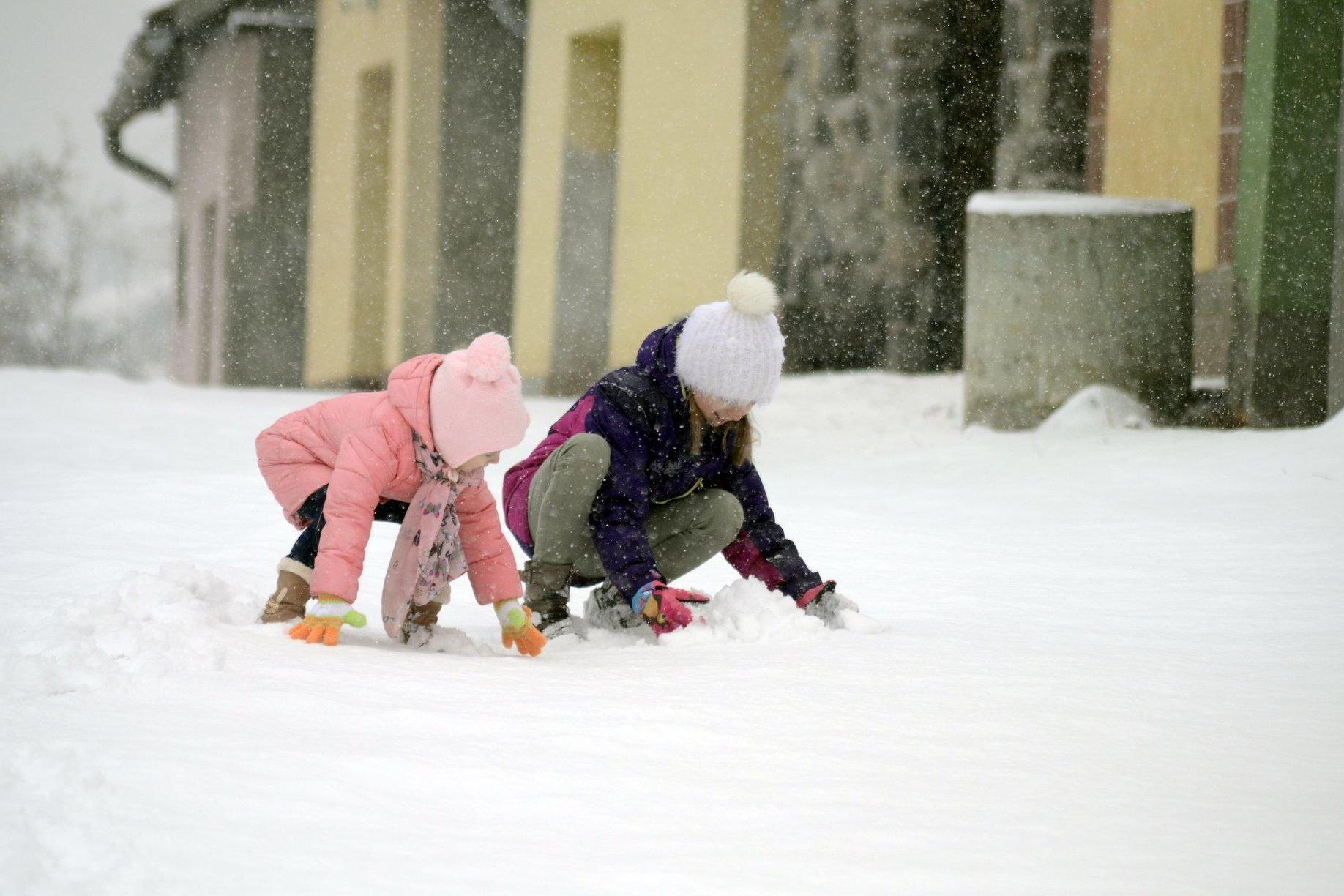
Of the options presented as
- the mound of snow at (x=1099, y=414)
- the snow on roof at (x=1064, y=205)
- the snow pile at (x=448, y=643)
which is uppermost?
the snow on roof at (x=1064, y=205)

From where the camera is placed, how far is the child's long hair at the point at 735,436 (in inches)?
113

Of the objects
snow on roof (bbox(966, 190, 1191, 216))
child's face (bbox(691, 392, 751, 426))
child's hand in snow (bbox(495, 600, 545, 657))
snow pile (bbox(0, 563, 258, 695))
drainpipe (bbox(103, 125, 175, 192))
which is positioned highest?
drainpipe (bbox(103, 125, 175, 192))

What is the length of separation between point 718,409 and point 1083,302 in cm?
354

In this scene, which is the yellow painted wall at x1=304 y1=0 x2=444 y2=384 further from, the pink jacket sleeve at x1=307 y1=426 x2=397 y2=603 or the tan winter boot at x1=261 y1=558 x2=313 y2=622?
the pink jacket sleeve at x1=307 y1=426 x2=397 y2=603

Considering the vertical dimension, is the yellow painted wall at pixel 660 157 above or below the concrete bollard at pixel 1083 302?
above

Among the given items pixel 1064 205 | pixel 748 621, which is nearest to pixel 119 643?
pixel 748 621

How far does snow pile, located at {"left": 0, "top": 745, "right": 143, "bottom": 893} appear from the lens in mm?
1243

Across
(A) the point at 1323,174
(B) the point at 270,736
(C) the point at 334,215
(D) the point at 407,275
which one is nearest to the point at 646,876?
(B) the point at 270,736

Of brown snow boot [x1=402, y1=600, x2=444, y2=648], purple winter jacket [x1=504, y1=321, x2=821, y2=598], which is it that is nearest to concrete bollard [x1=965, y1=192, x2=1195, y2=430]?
purple winter jacket [x1=504, y1=321, x2=821, y2=598]

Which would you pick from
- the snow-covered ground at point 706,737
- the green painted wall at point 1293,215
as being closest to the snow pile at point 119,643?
the snow-covered ground at point 706,737

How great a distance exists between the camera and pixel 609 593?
3.02 m

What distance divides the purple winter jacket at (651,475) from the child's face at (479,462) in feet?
0.89

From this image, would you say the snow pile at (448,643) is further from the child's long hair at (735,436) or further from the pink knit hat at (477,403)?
the child's long hair at (735,436)

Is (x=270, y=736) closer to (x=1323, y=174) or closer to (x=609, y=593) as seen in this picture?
(x=609, y=593)
